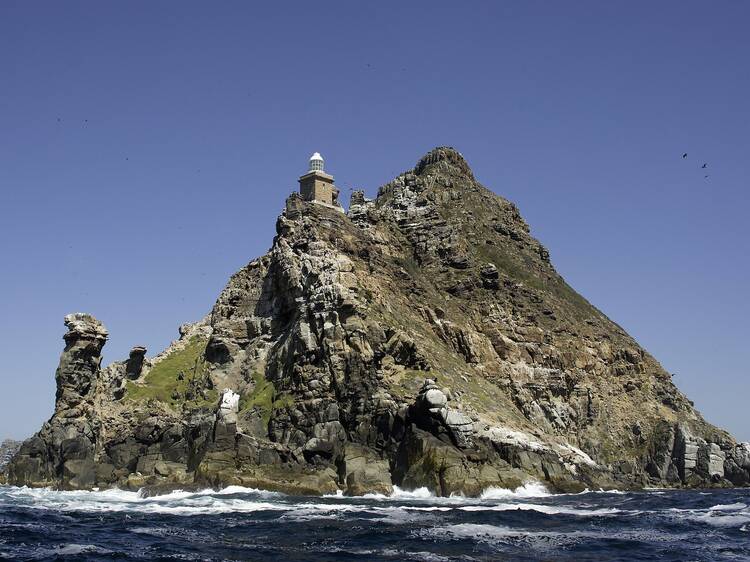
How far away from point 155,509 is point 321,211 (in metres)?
63.7

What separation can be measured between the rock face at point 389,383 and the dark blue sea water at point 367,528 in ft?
28.2

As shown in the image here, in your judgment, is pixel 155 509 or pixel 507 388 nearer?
pixel 155 509

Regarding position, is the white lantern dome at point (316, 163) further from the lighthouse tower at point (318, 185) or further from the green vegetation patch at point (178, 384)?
the green vegetation patch at point (178, 384)

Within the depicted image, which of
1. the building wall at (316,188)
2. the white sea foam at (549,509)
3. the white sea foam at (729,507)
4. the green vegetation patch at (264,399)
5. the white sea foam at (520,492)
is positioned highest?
the building wall at (316,188)

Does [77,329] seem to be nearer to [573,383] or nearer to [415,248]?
[415,248]

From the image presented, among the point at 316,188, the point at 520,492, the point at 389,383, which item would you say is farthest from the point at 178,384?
the point at 520,492

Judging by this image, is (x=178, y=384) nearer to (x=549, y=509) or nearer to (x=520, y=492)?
(x=520, y=492)

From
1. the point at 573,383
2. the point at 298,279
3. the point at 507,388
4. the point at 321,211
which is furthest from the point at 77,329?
the point at 573,383

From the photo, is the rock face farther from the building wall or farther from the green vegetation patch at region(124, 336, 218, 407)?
the building wall

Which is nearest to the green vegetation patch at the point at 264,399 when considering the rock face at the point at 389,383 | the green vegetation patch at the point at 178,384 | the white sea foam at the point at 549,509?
the rock face at the point at 389,383

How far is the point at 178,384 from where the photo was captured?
107 meters

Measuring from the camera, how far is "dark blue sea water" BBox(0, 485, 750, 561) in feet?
142

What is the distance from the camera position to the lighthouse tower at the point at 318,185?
461 feet

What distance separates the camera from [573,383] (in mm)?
116750
